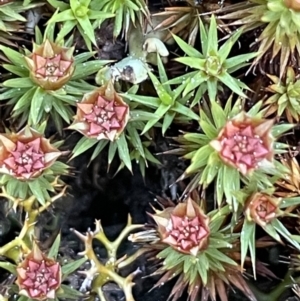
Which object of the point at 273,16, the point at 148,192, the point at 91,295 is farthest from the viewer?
the point at 148,192

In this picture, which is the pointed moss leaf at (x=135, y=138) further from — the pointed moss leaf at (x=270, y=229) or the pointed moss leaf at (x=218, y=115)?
the pointed moss leaf at (x=270, y=229)

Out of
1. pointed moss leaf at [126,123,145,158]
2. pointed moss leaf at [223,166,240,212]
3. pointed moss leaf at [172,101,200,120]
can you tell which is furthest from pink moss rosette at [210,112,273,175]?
pointed moss leaf at [126,123,145,158]

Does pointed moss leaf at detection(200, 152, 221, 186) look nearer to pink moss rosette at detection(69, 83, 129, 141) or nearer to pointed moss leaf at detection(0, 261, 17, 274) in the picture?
pink moss rosette at detection(69, 83, 129, 141)

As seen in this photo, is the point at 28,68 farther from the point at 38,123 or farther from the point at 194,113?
the point at 194,113

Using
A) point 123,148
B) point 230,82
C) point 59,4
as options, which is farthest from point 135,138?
point 59,4

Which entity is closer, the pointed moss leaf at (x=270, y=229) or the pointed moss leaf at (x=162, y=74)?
the pointed moss leaf at (x=270, y=229)

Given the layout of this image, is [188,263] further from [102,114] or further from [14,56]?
[14,56]

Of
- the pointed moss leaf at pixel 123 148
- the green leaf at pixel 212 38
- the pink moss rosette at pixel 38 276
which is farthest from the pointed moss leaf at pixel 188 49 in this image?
the pink moss rosette at pixel 38 276

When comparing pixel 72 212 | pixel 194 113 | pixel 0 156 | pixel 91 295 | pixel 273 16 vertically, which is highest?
pixel 273 16

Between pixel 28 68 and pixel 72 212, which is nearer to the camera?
pixel 28 68

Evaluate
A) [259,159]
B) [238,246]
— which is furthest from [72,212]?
[259,159]

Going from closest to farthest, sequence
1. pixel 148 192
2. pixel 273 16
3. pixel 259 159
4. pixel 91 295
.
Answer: pixel 259 159 → pixel 273 16 → pixel 91 295 → pixel 148 192
